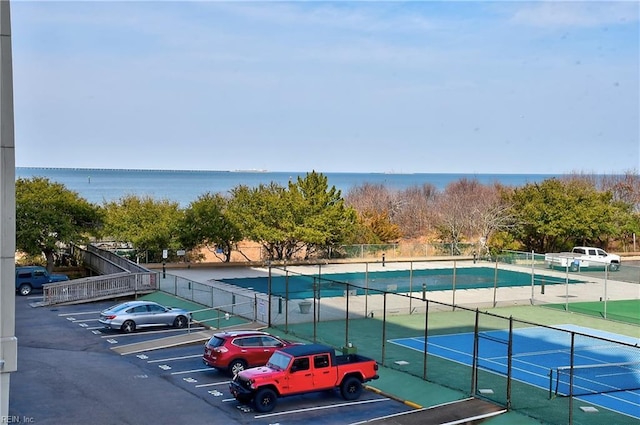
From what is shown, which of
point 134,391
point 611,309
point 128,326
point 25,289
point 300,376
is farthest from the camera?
point 25,289

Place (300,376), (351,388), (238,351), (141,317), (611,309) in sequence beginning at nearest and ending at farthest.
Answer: (300,376), (351,388), (238,351), (141,317), (611,309)

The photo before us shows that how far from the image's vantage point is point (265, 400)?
21047mm

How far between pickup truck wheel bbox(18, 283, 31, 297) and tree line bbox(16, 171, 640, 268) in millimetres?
4678

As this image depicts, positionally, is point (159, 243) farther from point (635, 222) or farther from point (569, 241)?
point (635, 222)

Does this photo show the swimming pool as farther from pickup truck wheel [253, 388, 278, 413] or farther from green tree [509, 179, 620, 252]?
pickup truck wheel [253, 388, 278, 413]

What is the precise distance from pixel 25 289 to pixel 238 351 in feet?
74.2

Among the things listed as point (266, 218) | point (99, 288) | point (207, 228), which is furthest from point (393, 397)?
point (266, 218)

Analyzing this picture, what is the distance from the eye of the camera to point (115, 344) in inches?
1184

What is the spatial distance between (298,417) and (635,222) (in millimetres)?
59806

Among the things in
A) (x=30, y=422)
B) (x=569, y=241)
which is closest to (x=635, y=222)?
(x=569, y=241)

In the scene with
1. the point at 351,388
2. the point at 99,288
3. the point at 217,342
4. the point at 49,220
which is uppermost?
the point at 49,220

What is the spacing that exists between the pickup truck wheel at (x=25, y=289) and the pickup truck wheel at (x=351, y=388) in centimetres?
2638

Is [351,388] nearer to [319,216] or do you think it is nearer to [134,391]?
[134,391]

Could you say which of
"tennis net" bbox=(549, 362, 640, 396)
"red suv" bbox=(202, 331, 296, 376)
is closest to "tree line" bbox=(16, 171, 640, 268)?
"red suv" bbox=(202, 331, 296, 376)
